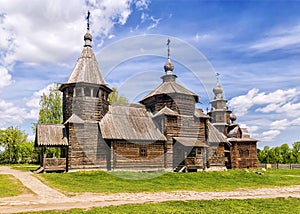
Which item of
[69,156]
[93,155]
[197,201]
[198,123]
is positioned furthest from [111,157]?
[197,201]

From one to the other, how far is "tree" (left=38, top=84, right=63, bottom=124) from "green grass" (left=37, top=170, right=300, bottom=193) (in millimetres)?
21525

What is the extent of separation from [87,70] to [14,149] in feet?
83.9

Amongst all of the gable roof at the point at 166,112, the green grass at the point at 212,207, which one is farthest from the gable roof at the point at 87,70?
the green grass at the point at 212,207

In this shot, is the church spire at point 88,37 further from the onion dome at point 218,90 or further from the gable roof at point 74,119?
the onion dome at point 218,90

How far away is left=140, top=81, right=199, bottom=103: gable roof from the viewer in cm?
3230

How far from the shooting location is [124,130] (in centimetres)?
2845

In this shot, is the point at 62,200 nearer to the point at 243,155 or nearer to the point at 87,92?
the point at 87,92

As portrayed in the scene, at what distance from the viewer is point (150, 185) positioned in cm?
1978

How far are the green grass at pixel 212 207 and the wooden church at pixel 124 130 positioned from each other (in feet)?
47.4

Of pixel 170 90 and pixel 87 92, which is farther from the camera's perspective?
pixel 170 90

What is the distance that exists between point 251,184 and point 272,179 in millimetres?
4332

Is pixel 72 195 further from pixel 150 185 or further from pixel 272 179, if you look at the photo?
pixel 272 179

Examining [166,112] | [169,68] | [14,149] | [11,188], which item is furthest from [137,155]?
[14,149]

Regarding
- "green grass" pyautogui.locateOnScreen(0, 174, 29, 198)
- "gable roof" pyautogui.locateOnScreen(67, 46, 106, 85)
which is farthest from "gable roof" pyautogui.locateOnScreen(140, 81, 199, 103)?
"green grass" pyautogui.locateOnScreen(0, 174, 29, 198)
